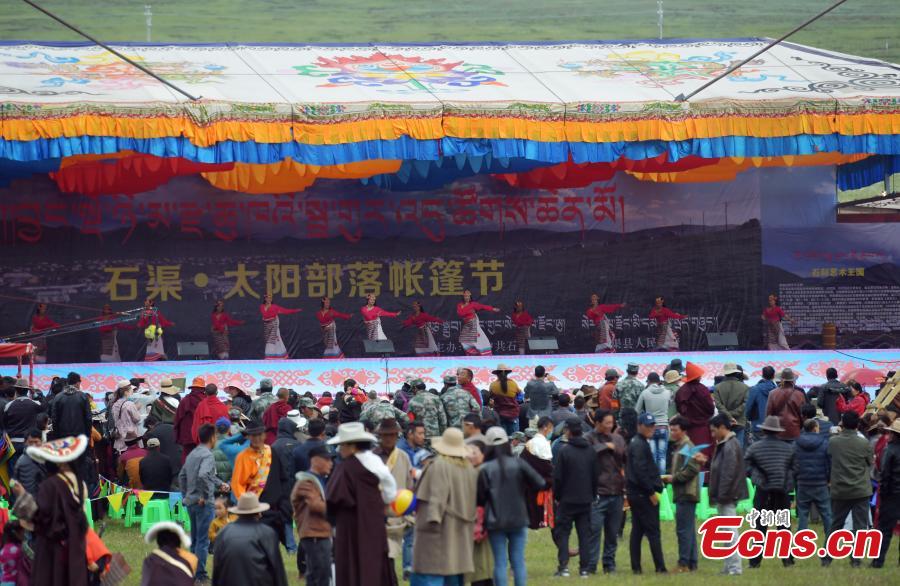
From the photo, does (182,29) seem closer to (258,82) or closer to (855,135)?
(258,82)

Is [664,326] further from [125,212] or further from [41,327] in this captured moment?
[41,327]

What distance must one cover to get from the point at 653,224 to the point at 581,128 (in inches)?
189

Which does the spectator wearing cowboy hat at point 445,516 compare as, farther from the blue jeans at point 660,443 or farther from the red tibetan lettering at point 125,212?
the red tibetan lettering at point 125,212

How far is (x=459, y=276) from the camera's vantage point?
22.5m

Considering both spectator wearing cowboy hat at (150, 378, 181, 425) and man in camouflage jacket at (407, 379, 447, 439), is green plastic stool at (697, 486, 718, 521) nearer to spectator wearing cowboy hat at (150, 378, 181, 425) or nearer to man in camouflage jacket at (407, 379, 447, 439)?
man in camouflage jacket at (407, 379, 447, 439)

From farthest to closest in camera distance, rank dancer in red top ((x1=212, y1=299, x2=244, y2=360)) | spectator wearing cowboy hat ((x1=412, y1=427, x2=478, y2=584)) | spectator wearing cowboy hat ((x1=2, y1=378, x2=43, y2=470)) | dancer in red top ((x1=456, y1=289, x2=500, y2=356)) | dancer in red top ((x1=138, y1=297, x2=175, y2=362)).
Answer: dancer in red top ((x1=456, y1=289, x2=500, y2=356)) → dancer in red top ((x1=212, y1=299, x2=244, y2=360)) → dancer in red top ((x1=138, y1=297, x2=175, y2=362)) → spectator wearing cowboy hat ((x1=2, y1=378, x2=43, y2=470)) → spectator wearing cowboy hat ((x1=412, y1=427, x2=478, y2=584))

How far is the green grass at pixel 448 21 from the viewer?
38125mm

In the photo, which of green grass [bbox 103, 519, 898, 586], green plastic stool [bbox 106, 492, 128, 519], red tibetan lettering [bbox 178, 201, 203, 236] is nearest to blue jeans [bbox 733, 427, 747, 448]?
green grass [bbox 103, 519, 898, 586]

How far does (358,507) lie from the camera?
7754 mm

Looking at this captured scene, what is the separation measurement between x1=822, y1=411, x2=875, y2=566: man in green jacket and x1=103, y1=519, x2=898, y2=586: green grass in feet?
1.10

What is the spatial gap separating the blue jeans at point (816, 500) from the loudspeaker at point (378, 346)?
1113cm

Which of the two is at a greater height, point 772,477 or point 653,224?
point 653,224

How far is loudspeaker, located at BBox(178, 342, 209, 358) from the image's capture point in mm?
20719

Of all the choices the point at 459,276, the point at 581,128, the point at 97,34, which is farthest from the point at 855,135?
the point at 97,34
